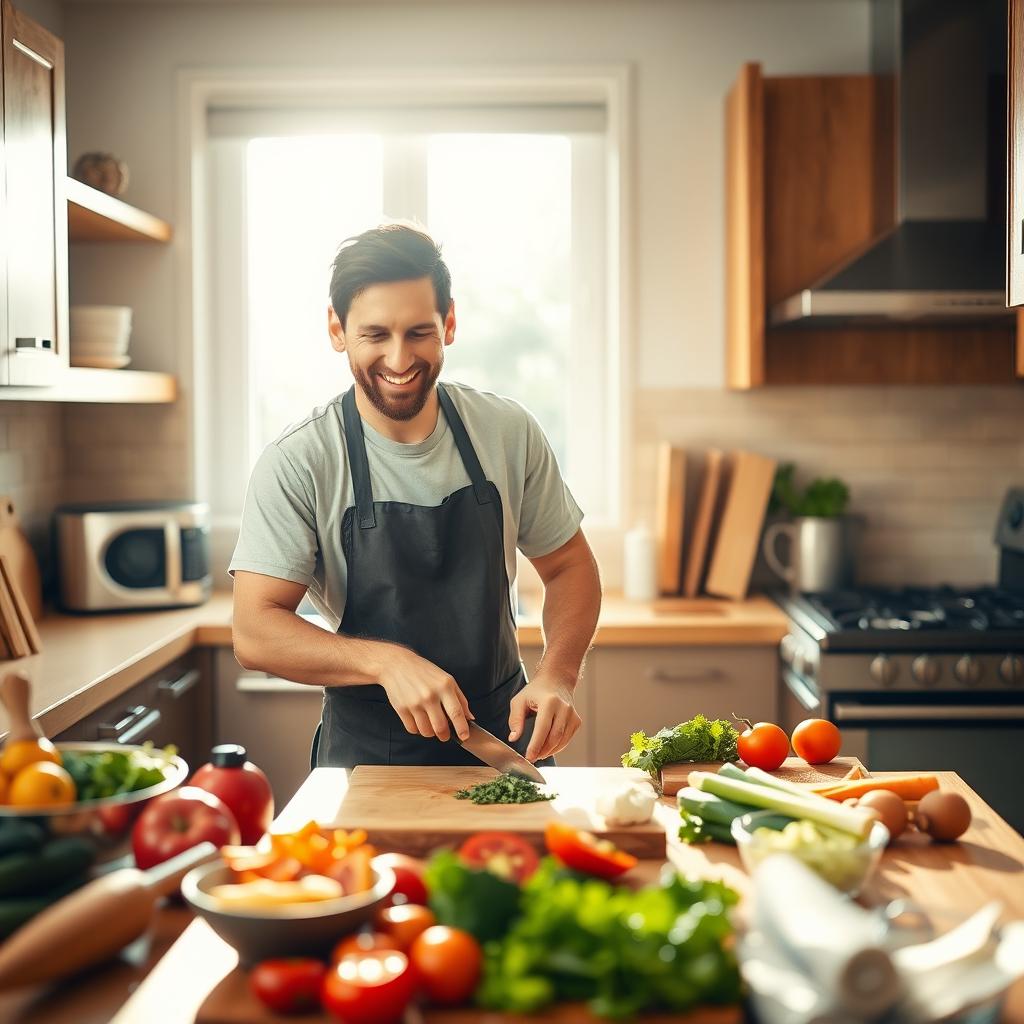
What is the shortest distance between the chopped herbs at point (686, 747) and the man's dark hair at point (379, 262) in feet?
2.82

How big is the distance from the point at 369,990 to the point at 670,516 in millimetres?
2734

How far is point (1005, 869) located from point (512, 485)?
1153 mm

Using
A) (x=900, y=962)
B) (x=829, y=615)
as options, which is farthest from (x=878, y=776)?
(x=829, y=615)

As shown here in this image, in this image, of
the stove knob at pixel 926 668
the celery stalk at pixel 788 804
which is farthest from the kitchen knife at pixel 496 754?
the stove knob at pixel 926 668

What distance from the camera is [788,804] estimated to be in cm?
147

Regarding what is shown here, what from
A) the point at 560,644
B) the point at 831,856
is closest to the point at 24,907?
the point at 831,856

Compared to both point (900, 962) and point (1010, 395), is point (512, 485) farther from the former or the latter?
point (1010, 395)

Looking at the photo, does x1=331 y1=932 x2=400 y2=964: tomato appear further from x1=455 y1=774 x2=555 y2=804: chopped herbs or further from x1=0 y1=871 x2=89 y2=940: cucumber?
x1=455 y1=774 x2=555 y2=804: chopped herbs

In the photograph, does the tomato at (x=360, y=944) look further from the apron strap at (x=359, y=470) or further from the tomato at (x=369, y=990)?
the apron strap at (x=359, y=470)

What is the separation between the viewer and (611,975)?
3.39 feet

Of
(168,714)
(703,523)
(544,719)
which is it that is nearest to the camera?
(544,719)

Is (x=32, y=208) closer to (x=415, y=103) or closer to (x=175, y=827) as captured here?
(x=415, y=103)

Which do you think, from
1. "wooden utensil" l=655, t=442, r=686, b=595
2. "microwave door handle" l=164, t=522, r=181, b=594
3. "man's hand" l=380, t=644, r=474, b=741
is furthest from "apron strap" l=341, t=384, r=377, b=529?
"wooden utensil" l=655, t=442, r=686, b=595

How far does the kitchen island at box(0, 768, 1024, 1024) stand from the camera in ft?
3.75
